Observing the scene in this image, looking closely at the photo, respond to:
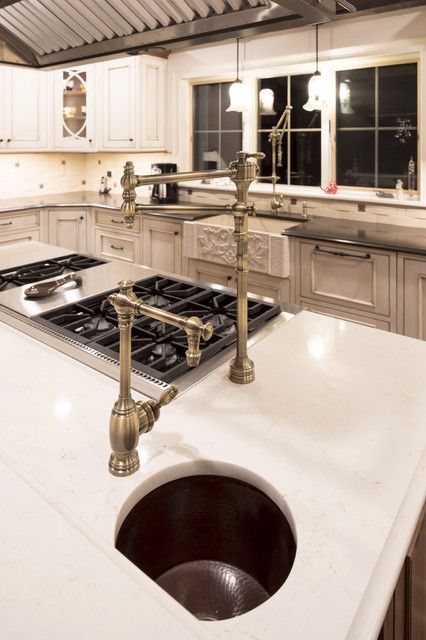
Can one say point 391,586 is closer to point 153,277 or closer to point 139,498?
point 139,498

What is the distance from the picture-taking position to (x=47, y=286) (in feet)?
5.96

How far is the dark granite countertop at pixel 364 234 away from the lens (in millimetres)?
2795

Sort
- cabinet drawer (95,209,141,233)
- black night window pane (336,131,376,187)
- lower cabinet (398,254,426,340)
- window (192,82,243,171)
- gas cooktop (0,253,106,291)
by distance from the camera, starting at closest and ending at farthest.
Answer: gas cooktop (0,253,106,291), lower cabinet (398,254,426,340), black night window pane (336,131,376,187), window (192,82,243,171), cabinet drawer (95,209,141,233)

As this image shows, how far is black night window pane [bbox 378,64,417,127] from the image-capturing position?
340 centimetres

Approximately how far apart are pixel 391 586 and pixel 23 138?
4.81 metres

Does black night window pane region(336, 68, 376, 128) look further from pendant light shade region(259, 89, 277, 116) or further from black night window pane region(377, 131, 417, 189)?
pendant light shade region(259, 89, 277, 116)

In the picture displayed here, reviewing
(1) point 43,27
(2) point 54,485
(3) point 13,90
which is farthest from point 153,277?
(3) point 13,90

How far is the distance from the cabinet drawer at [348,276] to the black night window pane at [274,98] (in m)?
1.53

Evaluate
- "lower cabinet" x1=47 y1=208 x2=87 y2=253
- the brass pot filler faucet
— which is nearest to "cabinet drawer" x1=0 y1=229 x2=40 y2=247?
"lower cabinet" x1=47 y1=208 x2=87 y2=253

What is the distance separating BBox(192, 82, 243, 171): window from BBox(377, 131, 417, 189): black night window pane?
1.28 m

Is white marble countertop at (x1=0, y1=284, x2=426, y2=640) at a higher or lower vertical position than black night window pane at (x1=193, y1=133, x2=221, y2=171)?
lower

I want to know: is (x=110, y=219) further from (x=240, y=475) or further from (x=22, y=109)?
(x=240, y=475)

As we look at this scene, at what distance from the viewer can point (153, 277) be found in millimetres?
2051

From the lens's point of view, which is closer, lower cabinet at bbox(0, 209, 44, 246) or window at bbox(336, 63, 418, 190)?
window at bbox(336, 63, 418, 190)
